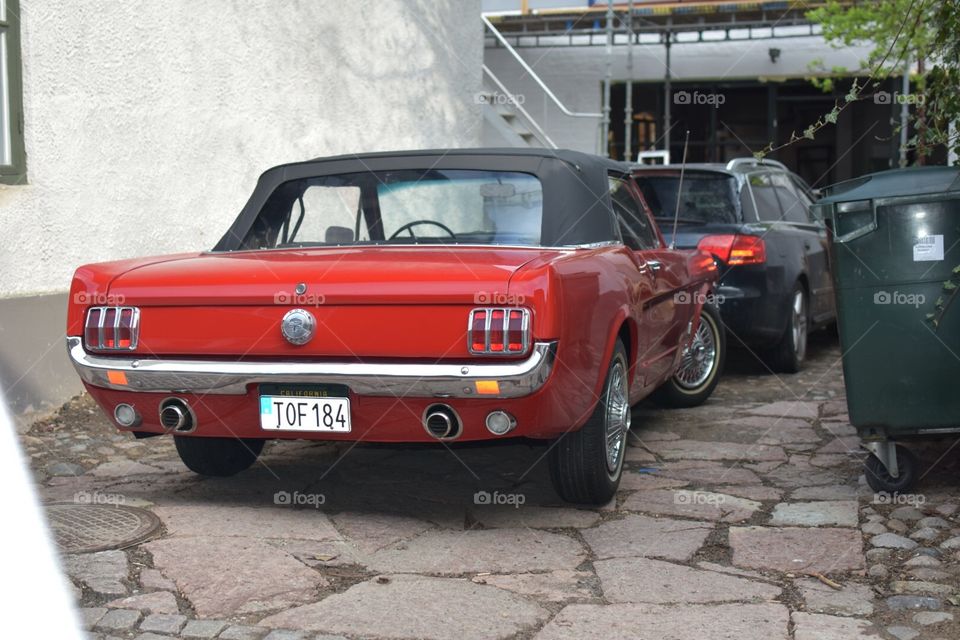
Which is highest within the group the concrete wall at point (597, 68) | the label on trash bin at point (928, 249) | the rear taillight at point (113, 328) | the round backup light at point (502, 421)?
the concrete wall at point (597, 68)

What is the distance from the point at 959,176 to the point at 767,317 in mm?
3535

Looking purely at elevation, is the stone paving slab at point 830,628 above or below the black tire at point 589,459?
below

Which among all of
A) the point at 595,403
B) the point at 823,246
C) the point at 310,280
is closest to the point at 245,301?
the point at 310,280

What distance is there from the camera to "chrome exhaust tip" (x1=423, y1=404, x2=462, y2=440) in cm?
447

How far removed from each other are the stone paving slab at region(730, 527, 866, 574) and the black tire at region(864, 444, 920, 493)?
1.93ft

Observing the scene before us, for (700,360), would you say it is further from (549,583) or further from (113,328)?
(113,328)

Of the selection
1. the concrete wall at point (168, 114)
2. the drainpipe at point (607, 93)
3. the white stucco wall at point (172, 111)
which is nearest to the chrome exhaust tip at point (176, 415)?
the concrete wall at point (168, 114)

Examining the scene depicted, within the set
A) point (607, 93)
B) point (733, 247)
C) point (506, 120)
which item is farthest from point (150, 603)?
point (607, 93)

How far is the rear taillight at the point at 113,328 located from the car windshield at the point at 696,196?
4777 millimetres

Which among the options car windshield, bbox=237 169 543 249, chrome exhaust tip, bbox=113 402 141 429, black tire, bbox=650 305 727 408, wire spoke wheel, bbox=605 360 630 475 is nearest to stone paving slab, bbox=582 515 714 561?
wire spoke wheel, bbox=605 360 630 475

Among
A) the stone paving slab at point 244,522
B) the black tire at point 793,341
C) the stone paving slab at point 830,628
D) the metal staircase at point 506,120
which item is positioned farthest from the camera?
the metal staircase at point 506,120

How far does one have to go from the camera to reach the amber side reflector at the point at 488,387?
4328 mm

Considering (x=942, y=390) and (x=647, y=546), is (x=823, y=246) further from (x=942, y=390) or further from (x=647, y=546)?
(x=647, y=546)

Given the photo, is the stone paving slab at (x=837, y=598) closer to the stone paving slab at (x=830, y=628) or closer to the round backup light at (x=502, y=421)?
the stone paving slab at (x=830, y=628)
